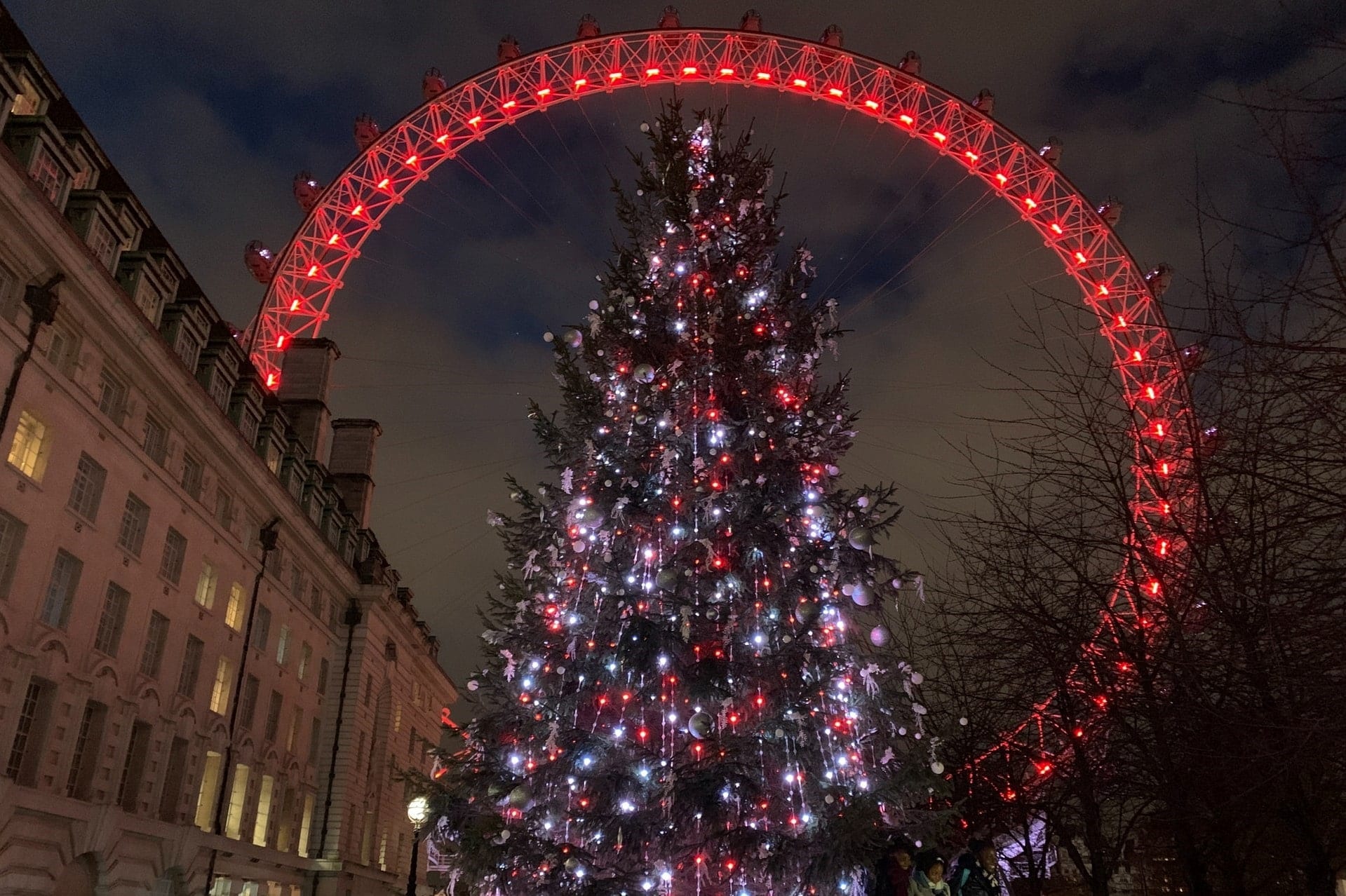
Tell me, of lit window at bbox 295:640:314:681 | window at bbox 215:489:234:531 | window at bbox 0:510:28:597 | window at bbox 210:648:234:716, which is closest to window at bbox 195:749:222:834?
window at bbox 210:648:234:716

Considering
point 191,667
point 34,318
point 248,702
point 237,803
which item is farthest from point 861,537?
point 237,803

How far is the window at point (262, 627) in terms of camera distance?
109 ft

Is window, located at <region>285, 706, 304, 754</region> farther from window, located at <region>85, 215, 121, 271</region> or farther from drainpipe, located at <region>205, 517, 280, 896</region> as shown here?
window, located at <region>85, 215, 121, 271</region>

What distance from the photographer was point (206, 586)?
29.7 m

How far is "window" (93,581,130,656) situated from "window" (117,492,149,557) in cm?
107

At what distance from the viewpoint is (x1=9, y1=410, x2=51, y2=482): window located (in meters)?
20.0

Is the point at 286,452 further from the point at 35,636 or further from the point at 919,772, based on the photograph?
the point at 919,772

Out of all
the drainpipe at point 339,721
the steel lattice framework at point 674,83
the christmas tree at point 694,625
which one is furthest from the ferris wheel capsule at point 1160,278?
the drainpipe at point 339,721

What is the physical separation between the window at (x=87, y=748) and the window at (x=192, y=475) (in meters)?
7.44

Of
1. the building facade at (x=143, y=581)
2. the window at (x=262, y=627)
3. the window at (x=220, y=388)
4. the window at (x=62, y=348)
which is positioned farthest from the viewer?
the window at (x=262, y=627)

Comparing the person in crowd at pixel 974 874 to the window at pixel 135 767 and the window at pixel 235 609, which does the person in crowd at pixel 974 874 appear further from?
Answer: the window at pixel 235 609

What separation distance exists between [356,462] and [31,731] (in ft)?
109

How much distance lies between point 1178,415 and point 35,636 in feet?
72.1

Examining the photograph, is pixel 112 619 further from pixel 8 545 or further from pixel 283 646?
pixel 283 646
